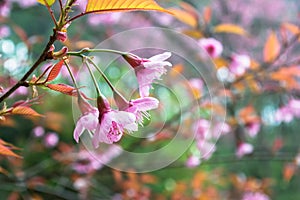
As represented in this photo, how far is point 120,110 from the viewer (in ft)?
1.50

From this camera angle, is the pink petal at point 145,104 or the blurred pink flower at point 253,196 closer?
the pink petal at point 145,104

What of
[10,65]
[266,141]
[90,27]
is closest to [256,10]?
[266,141]

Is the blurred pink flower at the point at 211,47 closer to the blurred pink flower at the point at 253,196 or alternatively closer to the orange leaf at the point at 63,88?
the orange leaf at the point at 63,88

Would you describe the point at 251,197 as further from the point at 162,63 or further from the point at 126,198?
the point at 162,63

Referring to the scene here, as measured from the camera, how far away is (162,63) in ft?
A: 1.45

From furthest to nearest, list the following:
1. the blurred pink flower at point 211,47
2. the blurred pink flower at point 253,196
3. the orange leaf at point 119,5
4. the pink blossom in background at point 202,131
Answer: the blurred pink flower at point 253,196, the pink blossom in background at point 202,131, the blurred pink flower at point 211,47, the orange leaf at point 119,5

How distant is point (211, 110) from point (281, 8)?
366cm

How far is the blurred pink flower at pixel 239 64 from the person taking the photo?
4.47ft

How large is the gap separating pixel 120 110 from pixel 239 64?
3.21ft

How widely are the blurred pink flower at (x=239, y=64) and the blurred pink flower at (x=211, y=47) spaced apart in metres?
0.12

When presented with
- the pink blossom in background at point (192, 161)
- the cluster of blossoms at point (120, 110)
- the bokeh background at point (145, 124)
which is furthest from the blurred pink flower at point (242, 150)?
the cluster of blossoms at point (120, 110)

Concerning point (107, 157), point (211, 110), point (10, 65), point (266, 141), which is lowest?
point (10, 65)

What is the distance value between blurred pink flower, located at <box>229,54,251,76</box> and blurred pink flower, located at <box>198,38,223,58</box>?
0.12 m

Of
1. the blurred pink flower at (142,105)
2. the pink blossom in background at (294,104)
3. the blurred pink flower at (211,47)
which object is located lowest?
the blurred pink flower at (142,105)
